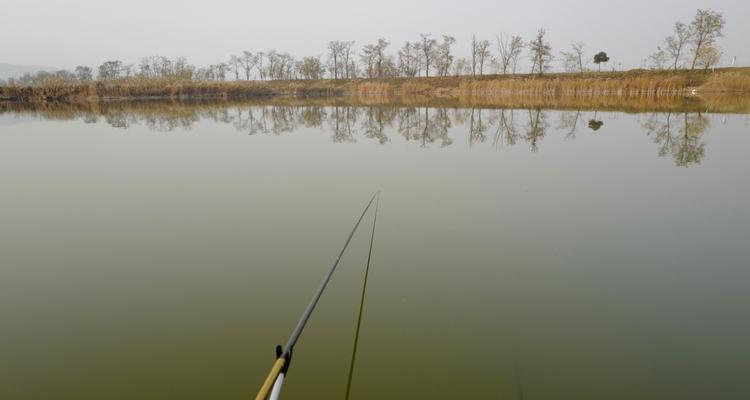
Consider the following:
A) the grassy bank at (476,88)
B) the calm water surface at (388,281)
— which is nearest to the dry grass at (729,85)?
the grassy bank at (476,88)

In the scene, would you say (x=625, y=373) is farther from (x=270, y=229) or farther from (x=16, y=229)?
(x=16, y=229)

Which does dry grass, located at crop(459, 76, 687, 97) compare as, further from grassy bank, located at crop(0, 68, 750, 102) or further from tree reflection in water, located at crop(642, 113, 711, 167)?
tree reflection in water, located at crop(642, 113, 711, 167)

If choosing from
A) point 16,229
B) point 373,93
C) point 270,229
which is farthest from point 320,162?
point 373,93

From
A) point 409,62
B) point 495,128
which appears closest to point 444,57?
point 409,62

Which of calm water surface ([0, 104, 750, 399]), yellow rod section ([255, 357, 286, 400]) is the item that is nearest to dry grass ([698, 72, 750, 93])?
calm water surface ([0, 104, 750, 399])

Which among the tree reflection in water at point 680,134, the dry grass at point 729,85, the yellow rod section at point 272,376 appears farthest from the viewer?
the dry grass at point 729,85

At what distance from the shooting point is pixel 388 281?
10.2 ft

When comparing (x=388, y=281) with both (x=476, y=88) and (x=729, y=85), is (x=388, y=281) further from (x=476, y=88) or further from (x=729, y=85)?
(x=476, y=88)

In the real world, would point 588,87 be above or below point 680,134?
above

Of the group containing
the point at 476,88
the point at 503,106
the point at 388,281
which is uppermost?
the point at 476,88

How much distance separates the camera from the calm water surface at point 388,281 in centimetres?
212

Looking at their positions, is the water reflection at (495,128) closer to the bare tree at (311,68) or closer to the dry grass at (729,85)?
the dry grass at (729,85)

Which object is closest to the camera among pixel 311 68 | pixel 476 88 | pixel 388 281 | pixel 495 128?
pixel 388 281

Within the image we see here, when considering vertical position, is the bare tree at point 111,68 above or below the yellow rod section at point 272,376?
above
